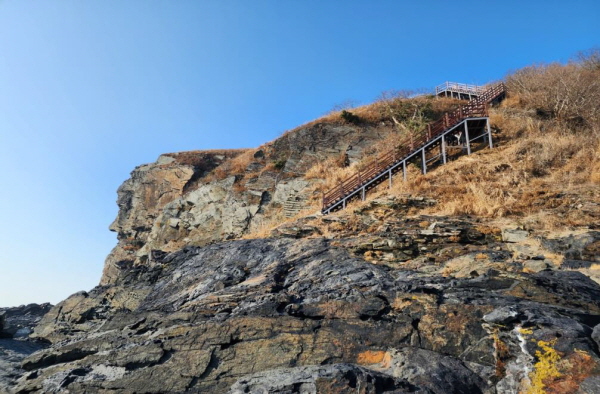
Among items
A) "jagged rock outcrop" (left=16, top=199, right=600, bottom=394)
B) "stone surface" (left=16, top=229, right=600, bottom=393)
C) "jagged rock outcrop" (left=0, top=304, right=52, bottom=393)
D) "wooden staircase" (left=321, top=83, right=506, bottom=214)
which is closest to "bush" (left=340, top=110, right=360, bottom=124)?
"wooden staircase" (left=321, top=83, right=506, bottom=214)

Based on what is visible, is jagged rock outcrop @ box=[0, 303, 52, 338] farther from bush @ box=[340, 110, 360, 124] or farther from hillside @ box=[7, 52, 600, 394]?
bush @ box=[340, 110, 360, 124]

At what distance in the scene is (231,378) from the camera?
7.23 metres

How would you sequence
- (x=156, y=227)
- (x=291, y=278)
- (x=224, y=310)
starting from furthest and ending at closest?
(x=156, y=227)
(x=291, y=278)
(x=224, y=310)

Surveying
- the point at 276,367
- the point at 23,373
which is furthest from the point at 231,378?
the point at 23,373

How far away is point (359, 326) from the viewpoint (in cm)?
773

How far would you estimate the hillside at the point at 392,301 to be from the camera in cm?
638

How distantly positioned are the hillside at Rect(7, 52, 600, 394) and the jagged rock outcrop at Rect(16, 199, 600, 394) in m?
0.03

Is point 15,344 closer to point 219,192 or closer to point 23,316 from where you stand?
point 23,316

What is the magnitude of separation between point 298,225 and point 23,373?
9941mm

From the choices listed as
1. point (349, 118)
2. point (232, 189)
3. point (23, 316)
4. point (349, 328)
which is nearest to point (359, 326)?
point (349, 328)

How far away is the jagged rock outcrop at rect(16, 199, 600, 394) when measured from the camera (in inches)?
247

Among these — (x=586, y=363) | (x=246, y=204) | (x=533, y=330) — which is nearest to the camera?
(x=586, y=363)

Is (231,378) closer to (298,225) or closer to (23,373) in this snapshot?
(23,373)

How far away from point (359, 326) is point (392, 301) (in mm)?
1118
